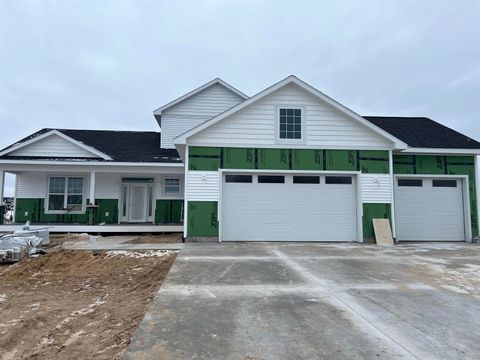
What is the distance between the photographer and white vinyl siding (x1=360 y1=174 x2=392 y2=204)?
11.1 m

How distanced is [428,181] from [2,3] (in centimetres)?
1681

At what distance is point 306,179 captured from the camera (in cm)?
1120

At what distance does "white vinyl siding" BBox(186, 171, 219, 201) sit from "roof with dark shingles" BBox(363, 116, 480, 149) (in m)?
7.48

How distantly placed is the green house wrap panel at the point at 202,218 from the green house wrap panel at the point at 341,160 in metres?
4.18

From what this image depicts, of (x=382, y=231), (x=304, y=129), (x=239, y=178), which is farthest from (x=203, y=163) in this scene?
(x=382, y=231)

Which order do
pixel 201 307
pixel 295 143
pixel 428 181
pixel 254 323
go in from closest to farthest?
pixel 254 323
pixel 201 307
pixel 295 143
pixel 428 181

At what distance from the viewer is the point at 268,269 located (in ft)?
21.3

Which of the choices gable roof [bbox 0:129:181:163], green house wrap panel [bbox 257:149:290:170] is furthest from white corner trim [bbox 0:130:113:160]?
green house wrap panel [bbox 257:149:290:170]

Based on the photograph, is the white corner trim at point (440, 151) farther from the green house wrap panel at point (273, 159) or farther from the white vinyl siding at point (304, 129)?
the green house wrap panel at point (273, 159)

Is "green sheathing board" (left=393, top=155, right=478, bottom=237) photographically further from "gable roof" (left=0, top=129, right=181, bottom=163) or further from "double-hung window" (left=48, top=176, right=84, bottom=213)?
"double-hung window" (left=48, top=176, right=84, bottom=213)

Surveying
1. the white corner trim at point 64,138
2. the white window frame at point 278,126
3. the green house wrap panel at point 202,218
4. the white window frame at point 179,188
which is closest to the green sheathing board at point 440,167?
the white window frame at point 278,126

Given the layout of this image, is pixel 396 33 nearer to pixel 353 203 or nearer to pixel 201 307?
pixel 353 203

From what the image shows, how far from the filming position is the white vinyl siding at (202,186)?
35.1 feet

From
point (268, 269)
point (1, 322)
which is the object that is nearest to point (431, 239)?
point (268, 269)
